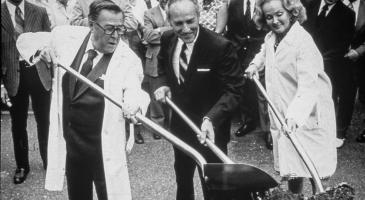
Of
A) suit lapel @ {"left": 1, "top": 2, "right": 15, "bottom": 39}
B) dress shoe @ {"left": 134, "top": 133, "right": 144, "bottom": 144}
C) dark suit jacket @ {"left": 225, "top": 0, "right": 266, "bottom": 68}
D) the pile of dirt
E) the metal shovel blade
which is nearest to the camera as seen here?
the pile of dirt

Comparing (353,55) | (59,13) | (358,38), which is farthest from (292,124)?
(59,13)

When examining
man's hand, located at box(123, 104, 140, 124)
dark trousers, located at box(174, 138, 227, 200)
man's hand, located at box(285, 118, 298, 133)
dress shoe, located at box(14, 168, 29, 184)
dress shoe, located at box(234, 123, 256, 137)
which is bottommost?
dress shoe, located at box(14, 168, 29, 184)

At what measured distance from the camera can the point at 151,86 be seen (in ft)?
23.7

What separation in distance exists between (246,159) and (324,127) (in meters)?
2.49

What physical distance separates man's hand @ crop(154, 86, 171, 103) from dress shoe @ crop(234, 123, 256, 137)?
3242 millimetres

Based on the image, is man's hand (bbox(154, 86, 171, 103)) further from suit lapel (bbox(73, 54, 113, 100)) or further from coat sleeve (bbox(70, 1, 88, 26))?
coat sleeve (bbox(70, 1, 88, 26))

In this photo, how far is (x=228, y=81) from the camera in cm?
412

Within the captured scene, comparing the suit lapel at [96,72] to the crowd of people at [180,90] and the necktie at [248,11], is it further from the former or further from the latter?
the necktie at [248,11]

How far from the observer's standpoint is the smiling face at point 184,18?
3963mm

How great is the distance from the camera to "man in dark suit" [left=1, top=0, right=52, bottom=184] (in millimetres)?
5871

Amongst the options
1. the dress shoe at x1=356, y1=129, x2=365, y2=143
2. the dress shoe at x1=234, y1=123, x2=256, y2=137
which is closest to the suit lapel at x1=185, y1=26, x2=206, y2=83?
the dress shoe at x1=234, y1=123, x2=256, y2=137

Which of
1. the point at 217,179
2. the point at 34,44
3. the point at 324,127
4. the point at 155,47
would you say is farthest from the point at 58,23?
the point at 217,179

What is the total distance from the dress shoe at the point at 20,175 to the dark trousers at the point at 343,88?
394 cm

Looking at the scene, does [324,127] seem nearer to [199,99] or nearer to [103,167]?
[199,99]
